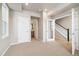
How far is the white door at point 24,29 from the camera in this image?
20.4ft

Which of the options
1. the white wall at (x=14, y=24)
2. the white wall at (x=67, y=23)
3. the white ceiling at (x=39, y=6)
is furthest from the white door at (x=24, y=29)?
the white wall at (x=67, y=23)

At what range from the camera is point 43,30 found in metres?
6.79

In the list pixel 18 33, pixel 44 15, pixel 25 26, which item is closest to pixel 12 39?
pixel 18 33

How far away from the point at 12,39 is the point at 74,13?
3793mm

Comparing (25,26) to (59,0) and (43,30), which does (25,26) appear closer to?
(43,30)

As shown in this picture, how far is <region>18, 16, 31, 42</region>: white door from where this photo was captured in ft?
20.4

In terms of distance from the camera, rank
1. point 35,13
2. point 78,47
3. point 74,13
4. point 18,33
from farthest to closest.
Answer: point 35,13, point 18,33, point 78,47, point 74,13

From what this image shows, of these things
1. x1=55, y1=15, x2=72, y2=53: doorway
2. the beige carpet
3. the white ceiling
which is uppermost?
the white ceiling

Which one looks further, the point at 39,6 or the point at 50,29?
the point at 50,29

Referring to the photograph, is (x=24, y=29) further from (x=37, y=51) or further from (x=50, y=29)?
(x=37, y=51)

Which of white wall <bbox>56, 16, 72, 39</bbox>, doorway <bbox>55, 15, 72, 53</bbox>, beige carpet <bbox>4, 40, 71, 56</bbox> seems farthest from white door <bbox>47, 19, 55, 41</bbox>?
beige carpet <bbox>4, 40, 71, 56</bbox>

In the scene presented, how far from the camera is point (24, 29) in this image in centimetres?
648

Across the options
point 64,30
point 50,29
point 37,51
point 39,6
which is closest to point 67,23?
point 64,30

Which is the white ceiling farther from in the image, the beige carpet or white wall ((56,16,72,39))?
white wall ((56,16,72,39))
